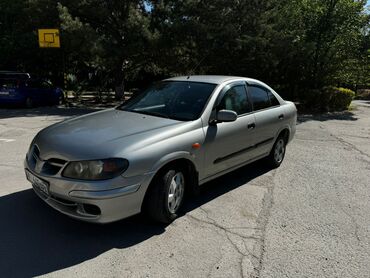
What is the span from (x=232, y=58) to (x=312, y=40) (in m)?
3.60

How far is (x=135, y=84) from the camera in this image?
28.4 metres

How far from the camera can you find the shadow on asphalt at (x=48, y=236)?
3105 mm

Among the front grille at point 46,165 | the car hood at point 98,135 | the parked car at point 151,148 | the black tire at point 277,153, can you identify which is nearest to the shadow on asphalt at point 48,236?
the parked car at point 151,148

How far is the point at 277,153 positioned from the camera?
20.1 ft

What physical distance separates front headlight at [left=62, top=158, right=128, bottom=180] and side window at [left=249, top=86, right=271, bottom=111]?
272cm

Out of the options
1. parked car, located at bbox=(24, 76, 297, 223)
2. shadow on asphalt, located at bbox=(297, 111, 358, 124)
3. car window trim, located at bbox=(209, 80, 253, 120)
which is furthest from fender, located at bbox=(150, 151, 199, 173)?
shadow on asphalt, located at bbox=(297, 111, 358, 124)

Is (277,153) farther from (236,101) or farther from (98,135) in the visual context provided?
(98,135)

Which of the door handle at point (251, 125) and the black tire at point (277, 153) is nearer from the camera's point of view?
the door handle at point (251, 125)

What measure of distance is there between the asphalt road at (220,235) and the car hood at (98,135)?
855 mm

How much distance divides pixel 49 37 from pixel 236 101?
1198 centimetres

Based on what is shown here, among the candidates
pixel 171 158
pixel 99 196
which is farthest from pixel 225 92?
pixel 99 196

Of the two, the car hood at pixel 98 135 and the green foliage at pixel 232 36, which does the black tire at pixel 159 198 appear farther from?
the green foliage at pixel 232 36

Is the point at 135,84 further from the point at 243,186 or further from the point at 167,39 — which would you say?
the point at 243,186

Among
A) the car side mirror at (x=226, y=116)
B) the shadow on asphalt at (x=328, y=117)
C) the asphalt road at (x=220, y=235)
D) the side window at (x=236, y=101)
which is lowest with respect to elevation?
the shadow on asphalt at (x=328, y=117)
